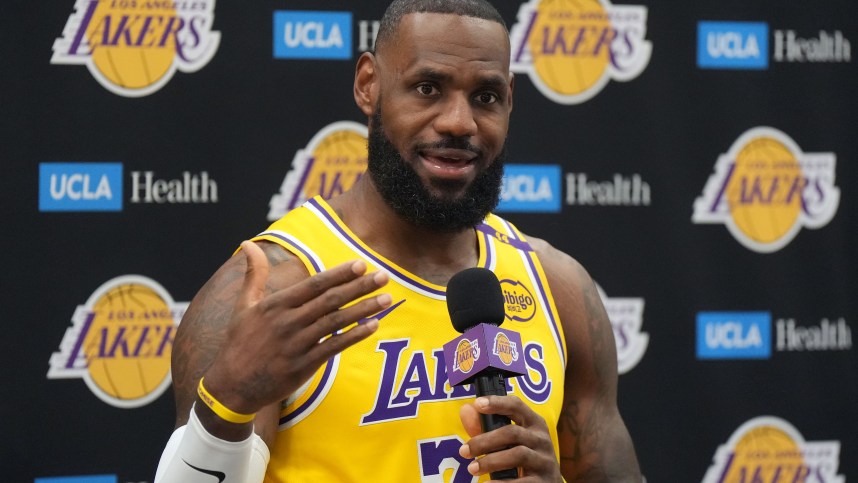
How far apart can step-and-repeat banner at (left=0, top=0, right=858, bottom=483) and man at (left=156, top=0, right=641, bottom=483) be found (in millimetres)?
851

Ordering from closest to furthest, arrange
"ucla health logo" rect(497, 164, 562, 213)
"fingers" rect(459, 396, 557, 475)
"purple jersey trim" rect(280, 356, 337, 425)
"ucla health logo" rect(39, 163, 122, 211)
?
"fingers" rect(459, 396, 557, 475)
"purple jersey trim" rect(280, 356, 337, 425)
"ucla health logo" rect(39, 163, 122, 211)
"ucla health logo" rect(497, 164, 562, 213)

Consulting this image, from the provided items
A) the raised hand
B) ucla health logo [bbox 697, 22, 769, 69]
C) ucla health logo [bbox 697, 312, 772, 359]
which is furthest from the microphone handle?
ucla health logo [bbox 697, 22, 769, 69]

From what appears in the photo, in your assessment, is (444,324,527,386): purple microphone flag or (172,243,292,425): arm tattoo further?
(172,243,292,425): arm tattoo

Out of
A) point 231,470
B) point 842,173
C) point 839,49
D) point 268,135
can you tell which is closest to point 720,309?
point 842,173

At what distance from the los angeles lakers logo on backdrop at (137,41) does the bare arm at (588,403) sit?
1245mm

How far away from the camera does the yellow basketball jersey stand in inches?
63.8

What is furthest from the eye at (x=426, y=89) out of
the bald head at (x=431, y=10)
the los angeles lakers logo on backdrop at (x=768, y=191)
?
the los angeles lakers logo on backdrop at (x=768, y=191)

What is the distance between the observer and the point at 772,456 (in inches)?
119

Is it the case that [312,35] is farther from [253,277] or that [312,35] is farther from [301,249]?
[253,277]

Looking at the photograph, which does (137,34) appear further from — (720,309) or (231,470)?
(720,309)

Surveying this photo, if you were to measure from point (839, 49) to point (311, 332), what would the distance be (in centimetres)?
235

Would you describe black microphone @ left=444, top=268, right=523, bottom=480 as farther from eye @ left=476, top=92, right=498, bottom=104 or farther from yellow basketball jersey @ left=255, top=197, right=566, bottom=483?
eye @ left=476, top=92, right=498, bottom=104

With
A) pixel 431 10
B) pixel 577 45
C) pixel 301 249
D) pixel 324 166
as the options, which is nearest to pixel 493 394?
pixel 301 249

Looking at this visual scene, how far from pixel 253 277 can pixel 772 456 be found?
7.12 feet
